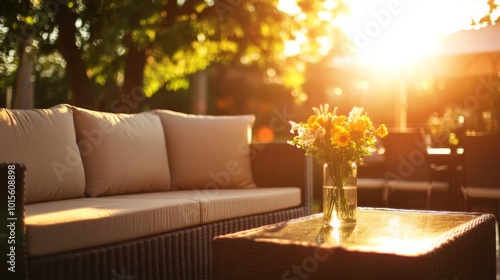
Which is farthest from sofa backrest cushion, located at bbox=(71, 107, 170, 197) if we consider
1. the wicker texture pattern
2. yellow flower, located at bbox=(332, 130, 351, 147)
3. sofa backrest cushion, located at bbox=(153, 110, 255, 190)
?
yellow flower, located at bbox=(332, 130, 351, 147)

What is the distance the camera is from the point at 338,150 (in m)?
2.59

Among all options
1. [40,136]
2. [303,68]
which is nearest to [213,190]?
[40,136]

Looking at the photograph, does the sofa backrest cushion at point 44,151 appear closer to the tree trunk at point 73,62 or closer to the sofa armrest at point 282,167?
the sofa armrest at point 282,167

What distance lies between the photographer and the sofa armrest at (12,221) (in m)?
1.95

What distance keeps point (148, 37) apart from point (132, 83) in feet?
1.79

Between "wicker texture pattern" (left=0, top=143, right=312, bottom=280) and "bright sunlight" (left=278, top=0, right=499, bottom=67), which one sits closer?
"wicker texture pattern" (left=0, top=143, right=312, bottom=280)

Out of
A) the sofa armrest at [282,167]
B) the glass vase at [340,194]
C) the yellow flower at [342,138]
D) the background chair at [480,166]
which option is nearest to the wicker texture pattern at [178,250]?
the sofa armrest at [282,167]

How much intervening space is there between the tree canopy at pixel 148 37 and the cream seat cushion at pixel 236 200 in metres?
2.40

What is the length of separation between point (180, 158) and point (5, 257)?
1.86 m

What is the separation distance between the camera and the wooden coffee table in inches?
73.5

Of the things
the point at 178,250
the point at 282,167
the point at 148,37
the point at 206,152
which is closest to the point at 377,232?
the point at 178,250

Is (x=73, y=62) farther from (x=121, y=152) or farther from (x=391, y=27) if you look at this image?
(x=391, y=27)

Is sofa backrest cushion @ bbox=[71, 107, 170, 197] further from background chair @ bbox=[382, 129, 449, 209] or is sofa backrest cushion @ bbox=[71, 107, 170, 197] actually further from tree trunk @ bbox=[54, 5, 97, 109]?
tree trunk @ bbox=[54, 5, 97, 109]

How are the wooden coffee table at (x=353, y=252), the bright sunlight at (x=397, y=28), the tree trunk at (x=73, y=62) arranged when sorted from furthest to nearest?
the bright sunlight at (x=397, y=28)
the tree trunk at (x=73, y=62)
the wooden coffee table at (x=353, y=252)
